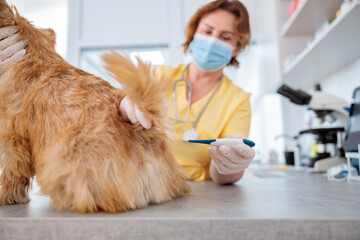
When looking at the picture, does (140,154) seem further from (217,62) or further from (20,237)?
(217,62)

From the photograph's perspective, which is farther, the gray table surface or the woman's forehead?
the woman's forehead

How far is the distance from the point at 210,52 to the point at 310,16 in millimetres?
981

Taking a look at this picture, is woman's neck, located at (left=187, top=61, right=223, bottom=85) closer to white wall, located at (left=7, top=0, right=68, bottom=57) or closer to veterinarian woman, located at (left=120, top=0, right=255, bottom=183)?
veterinarian woman, located at (left=120, top=0, right=255, bottom=183)

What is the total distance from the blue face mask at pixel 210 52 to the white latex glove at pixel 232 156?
A: 1.80 ft

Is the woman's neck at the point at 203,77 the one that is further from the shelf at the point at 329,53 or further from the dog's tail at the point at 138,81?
the dog's tail at the point at 138,81

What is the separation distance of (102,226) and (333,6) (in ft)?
5.56

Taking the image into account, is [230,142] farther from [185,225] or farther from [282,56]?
[282,56]

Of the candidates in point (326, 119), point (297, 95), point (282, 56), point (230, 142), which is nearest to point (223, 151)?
point (230, 142)

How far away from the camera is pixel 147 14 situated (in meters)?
3.22

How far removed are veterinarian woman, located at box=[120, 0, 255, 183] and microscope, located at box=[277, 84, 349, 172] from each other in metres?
0.46

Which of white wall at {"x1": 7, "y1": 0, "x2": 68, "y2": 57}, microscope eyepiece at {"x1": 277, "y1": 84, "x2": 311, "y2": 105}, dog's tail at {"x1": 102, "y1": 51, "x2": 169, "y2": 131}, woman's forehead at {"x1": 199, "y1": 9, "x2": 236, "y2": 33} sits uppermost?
white wall at {"x1": 7, "y1": 0, "x2": 68, "y2": 57}

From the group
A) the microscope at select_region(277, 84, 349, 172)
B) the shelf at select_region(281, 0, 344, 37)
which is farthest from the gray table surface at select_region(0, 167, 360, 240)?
the shelf at select_region(281, 0, 344, 37)

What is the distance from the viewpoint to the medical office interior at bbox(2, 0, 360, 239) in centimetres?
122

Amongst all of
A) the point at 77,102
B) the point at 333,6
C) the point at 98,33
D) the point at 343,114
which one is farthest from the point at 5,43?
the point at 98,33
